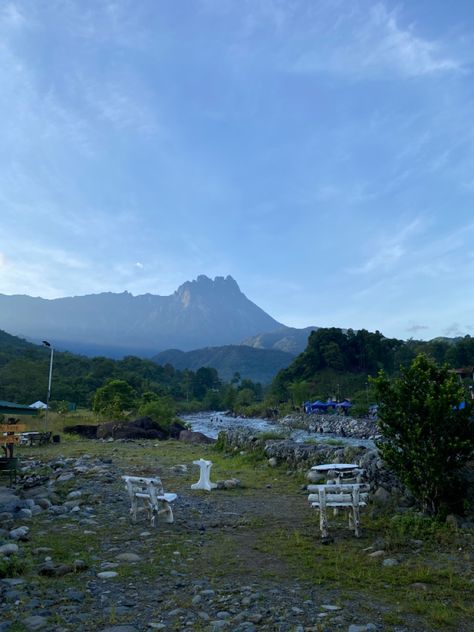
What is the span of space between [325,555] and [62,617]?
3.29 m

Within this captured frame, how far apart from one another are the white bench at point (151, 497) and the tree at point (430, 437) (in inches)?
150

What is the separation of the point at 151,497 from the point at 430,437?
183 inches

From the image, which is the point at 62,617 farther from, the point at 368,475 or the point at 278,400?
the point at 278,400

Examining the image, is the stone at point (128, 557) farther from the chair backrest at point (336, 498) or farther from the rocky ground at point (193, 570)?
the chair backrest at point (336, 498)

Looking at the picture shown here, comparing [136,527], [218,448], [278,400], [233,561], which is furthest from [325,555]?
[278,400]

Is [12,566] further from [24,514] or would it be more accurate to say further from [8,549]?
[24,514]

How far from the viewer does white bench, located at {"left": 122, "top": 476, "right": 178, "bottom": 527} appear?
783 centimetres

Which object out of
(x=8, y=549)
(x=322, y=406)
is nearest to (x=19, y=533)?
(x=8, y=549)

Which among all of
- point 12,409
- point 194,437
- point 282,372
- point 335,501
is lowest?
point 194,437

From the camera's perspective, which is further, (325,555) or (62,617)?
(325,555)

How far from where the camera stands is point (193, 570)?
550cm

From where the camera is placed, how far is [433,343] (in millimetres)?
92000

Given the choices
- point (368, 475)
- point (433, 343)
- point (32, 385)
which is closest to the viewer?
point (368, 475)

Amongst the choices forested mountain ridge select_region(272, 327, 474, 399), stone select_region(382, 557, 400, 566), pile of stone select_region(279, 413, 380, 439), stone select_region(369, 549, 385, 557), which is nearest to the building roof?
stone select_region(369, 549, 385, 557)
